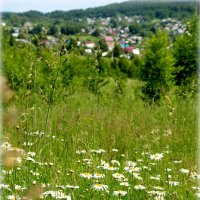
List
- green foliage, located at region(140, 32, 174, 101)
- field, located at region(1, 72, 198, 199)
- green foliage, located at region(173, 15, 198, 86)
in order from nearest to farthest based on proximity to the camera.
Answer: field, located at region(1, 72, 198, 199), green foliage, located at region(140, 32, 174, 101), green foliage, located at region(173, 15, 198, 86)

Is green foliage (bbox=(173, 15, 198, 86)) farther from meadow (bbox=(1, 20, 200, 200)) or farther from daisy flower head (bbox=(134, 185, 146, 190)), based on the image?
daisy flower head (bbox=(134, 185, 146, 190))

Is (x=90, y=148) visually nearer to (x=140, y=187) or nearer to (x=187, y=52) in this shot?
(x=140, y=187)

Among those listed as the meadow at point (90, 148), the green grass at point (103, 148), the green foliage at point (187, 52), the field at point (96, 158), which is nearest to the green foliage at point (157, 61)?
the green foliage at point (187, 52)

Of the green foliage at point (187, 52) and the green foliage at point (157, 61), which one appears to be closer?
the green foliage at point (157, 61)

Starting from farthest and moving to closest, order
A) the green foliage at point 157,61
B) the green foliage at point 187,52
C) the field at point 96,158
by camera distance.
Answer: the green foliage at point 187,52, the green foliage at point 157,61, the field at point 96,158

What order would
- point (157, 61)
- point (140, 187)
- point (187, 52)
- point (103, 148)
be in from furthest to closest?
point (187, 52) → point (157, 61) → point (103, 148) → point (140, 187)

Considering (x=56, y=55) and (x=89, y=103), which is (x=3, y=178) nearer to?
(x=56, y=55)

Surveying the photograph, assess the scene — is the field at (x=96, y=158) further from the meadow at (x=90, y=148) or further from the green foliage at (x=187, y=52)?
the green foliage at (x=187, y=52)

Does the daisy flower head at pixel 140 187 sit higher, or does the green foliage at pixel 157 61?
the daisy flower head at pixel 140 187

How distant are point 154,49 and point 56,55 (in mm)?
9826

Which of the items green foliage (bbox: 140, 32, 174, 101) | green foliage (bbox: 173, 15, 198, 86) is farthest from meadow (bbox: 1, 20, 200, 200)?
green foliage (bbox: 173, 15, 198, 86)

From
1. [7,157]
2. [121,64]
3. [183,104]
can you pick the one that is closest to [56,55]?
[7,157]

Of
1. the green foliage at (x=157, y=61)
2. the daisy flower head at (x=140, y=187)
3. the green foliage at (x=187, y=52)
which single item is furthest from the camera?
the green foliage at (x=187, y=52)

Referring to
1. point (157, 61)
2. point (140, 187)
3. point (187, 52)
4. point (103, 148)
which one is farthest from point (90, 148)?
point (187, 52)
